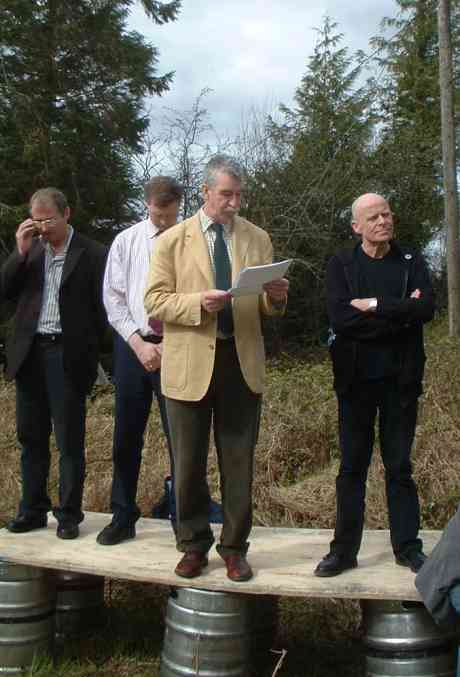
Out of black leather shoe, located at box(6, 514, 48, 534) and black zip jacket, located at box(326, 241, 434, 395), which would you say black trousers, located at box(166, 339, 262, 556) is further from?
black leather shoe, located at box(6, 514, 48, 534)

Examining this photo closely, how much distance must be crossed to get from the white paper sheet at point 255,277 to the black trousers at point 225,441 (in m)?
0.30

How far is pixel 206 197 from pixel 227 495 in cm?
139

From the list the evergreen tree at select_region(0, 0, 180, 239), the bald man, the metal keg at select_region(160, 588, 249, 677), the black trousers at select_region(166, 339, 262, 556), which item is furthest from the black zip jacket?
the evergreen tree at select_region(0, 0, 180, 239)

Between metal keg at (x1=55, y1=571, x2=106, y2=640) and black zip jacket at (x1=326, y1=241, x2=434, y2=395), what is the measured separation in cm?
200

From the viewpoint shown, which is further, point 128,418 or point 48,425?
point 48,425

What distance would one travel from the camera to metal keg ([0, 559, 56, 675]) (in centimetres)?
384

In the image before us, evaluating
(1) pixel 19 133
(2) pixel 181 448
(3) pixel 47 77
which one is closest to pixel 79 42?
(3) pixel 47 77

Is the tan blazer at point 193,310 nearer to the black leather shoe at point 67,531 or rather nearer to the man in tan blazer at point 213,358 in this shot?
the man in tan blazer at point 213,358

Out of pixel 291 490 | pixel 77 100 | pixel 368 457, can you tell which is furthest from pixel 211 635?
pixel 77 100

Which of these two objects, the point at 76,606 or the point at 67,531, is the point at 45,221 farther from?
the point at 76,606

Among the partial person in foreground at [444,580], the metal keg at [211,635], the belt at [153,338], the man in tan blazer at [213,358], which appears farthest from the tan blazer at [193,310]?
the partial person in foreground at [444,580]

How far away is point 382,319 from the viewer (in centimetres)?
350

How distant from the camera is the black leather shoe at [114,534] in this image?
4.08 metres

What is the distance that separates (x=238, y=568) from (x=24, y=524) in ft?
4.70
